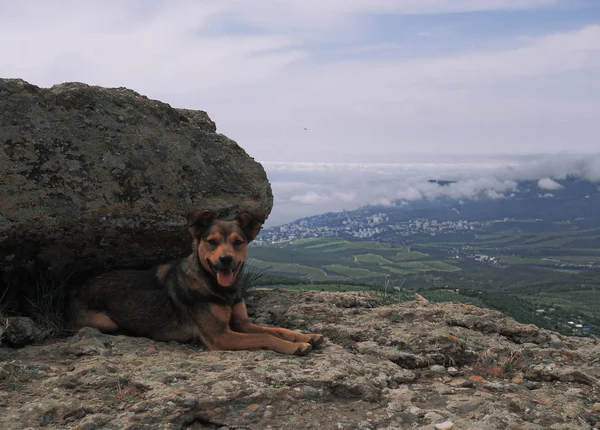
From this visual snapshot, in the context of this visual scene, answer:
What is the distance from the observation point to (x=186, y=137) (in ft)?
32.5

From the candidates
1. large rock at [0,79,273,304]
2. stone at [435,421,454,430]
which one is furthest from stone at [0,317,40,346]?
stone at [435,421,454,430]

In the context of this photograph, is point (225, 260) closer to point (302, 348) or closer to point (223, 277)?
point (223, 277)

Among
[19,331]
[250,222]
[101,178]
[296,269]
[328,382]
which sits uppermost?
[101,178]

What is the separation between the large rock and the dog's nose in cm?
204

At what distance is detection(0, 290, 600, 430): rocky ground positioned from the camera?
5164 millimetres

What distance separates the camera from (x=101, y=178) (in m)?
8.66

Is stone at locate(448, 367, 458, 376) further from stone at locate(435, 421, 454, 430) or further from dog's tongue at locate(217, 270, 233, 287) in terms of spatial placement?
dog's tongue at locate(217, 270, 233, 287)

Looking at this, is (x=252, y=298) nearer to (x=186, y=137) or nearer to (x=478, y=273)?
(x=186, y=137)

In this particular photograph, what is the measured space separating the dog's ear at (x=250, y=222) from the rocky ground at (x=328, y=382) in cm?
186

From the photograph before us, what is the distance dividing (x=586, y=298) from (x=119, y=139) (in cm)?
11540

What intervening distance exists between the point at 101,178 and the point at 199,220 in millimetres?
2071

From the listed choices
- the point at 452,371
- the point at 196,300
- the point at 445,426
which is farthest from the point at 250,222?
the point at 445,426

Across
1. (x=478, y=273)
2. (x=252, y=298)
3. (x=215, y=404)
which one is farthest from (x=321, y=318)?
(x=478, y=273)

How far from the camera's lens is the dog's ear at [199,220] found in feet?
25.3
